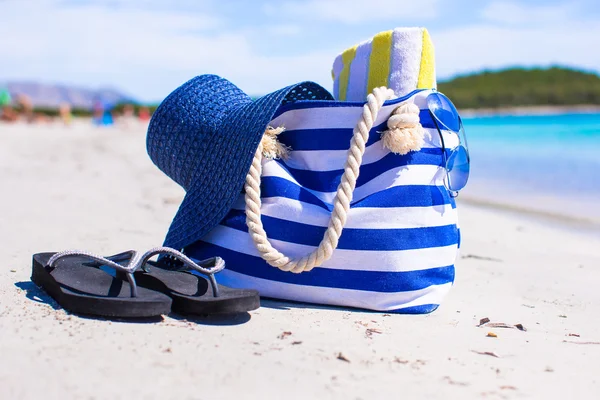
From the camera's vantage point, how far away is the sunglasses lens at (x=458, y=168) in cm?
225

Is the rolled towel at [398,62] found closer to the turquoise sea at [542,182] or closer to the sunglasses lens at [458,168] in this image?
the sunglasses lens at [458,168]

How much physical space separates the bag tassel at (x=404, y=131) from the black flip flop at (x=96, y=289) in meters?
0.91

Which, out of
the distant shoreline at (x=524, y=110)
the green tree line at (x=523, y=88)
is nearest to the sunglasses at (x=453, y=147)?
the green tree line at (x=523, y=88)

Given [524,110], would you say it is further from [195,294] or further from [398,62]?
[195,294]

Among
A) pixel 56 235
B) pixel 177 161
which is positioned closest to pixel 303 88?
pixel 177 161

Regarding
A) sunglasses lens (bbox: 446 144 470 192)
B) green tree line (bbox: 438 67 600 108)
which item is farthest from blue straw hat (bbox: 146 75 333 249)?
green tree line (bbox: 438 67 600 108)

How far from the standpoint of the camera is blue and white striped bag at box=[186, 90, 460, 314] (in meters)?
2.08

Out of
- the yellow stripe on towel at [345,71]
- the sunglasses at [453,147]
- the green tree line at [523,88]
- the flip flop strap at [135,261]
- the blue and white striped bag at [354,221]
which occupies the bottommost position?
the flip flop strap at [135,261]

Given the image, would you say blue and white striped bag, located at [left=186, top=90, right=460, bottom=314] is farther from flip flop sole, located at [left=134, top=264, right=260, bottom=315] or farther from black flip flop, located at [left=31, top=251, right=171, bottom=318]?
black flip flop, located at [left=31, top=251, right=171, bottom=318]

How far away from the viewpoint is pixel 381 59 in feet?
7.88

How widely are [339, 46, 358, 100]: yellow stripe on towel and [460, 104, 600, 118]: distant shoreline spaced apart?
59.0m

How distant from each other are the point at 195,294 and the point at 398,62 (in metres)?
1.18

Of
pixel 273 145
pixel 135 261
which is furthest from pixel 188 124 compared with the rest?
pixel 135 261

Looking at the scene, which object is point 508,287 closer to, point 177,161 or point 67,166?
point 177,161
